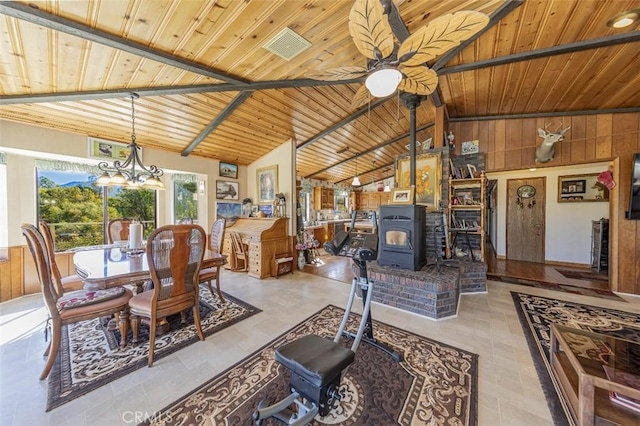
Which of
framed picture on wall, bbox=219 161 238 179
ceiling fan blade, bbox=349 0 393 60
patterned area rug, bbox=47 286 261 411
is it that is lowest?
patterned area rug, bbox=47 286 261 411

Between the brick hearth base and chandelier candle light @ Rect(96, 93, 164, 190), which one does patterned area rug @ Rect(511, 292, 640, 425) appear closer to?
the brick hearth base

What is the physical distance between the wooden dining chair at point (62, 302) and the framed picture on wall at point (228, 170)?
337cm

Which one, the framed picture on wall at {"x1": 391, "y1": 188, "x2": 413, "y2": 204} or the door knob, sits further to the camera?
the door knob

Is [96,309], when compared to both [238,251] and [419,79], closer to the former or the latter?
[238,251]

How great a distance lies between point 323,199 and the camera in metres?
8.34

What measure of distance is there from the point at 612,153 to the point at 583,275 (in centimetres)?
240

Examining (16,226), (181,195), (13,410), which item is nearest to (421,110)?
(181,195)

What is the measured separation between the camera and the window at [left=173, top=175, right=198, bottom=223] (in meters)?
5.31

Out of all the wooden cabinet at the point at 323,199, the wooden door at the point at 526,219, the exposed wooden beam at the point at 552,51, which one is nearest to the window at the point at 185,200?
the wooden cabinet at the point at 323,199

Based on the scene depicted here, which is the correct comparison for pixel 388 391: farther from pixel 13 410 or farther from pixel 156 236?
pixel 13 410

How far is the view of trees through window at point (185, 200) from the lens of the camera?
17.5ft

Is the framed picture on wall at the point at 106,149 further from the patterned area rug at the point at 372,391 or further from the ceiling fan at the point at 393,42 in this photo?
the patterned area rug at the point at 372,391

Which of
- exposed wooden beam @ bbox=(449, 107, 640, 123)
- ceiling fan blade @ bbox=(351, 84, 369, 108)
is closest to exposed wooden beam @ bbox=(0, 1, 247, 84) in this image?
ceiling fan blade @ bbox=(351, 84, 369, 108)

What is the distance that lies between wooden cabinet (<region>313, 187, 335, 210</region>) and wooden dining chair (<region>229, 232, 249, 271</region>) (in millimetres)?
3785
